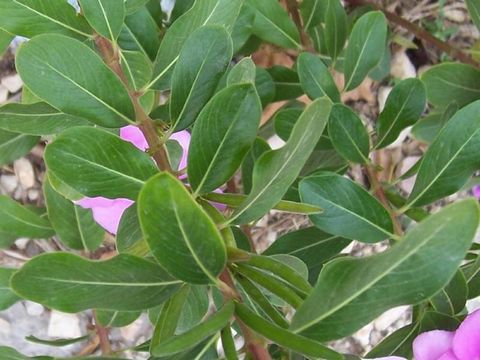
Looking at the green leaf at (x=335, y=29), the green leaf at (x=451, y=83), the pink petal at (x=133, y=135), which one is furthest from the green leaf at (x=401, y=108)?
the pink petal at (x=133, y=135)

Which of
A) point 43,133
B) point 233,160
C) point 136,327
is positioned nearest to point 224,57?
point 233,160

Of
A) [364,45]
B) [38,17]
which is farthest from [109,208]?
[364,45]

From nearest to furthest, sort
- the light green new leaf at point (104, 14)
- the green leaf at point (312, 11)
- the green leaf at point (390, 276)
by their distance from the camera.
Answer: the green leaf at point (390, 276) → the light green new leaf at point (104, 14) → the green leaf at point (312, 11)

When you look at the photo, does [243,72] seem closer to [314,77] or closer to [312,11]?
[314,77]

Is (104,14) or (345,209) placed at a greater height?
(104,14)

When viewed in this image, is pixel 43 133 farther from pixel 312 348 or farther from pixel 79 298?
pixel 312 348

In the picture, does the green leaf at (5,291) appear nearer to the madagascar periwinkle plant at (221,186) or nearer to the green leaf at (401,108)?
the madagascar periwinkle plant at (221,186)
